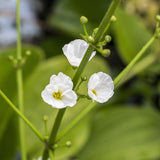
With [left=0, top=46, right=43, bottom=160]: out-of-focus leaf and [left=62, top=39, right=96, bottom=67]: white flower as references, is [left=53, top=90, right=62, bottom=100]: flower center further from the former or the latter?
[left=0, top=46, right=43, bottom=160]: out-of-focus leaf

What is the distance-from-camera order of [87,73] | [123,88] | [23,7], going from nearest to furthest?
[87,73] < [123,88] < [23,7]

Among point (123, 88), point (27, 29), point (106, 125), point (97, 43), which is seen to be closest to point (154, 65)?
point (123, 88)

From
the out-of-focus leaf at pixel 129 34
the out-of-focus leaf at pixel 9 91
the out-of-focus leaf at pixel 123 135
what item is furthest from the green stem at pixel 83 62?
the out-of-focus leaf at pixel 129 34

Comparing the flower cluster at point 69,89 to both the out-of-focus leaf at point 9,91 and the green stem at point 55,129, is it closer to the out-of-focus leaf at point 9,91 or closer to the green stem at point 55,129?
the green stem at point 55,129

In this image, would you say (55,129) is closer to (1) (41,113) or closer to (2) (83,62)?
(2) (83,62)

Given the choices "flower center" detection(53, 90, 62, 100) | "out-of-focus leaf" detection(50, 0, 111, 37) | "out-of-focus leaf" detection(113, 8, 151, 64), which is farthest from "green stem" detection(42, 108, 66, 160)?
"out-of-focus leaf" detection(50, 0, 111, 37)

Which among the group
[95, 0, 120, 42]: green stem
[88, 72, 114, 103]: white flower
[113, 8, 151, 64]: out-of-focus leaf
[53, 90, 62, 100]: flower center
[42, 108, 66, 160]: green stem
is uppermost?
[95, 0, 120, 42]: green stem

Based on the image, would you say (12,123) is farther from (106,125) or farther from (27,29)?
(27,29)
